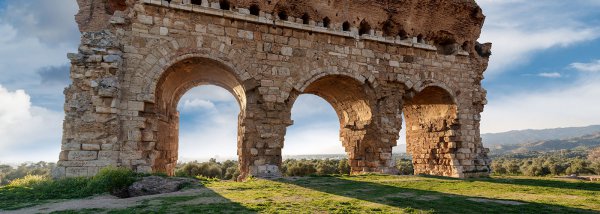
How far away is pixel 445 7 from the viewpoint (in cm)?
1476

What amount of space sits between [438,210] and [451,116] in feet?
32.2

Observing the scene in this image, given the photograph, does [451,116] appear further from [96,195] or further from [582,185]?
[96,195]

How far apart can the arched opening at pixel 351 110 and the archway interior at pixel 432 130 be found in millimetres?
2060

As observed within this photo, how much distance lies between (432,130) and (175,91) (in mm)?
10141

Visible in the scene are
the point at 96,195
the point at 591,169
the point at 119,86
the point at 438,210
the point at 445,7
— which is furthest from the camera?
the point at 591,169

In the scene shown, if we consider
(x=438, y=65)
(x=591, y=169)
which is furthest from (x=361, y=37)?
(x=591, y=169)

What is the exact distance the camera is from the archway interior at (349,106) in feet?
44.9

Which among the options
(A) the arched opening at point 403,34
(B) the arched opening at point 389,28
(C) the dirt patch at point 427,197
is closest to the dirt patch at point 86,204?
(C) the dirt patch at point 427,197

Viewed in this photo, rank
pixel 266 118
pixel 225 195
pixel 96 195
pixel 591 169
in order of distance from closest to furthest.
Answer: pixel 225 195 → pixel 96 195 → pixel 266 118 → pixel 591 169

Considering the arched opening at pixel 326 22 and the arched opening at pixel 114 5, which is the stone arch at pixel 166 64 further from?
the arched opening at pixel 326 22

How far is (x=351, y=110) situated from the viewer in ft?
49.9

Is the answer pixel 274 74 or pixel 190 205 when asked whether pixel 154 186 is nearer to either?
pixel 190 205

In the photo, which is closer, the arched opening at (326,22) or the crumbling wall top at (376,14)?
the crumbling wall top at (376,14)

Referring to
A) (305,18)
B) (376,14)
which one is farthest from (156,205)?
(376,14)
